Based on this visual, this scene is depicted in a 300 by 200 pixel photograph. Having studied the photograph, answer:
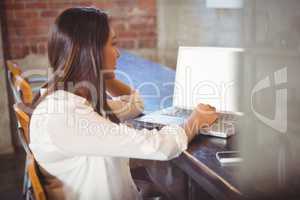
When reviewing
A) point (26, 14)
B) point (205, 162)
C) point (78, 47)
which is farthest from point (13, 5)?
point (205, 162)

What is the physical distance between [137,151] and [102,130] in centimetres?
11

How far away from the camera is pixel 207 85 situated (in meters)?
1.54

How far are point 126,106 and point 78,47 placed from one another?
0.59 meters

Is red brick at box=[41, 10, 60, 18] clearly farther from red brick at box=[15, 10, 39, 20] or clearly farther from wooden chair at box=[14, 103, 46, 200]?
wooden chair at box=[14, 103, 46, 200]

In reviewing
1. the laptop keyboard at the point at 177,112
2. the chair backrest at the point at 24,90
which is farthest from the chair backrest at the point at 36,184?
the chair backrest at the point at 24,90

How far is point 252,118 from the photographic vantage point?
143cm

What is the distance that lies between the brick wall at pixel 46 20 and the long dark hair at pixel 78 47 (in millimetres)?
2085

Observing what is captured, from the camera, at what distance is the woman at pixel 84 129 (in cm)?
105

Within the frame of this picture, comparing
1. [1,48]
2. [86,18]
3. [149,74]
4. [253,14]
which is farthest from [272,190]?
[1,48]

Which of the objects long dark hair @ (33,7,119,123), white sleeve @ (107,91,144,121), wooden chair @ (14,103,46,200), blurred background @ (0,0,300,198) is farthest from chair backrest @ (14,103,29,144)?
blurred background @ (0,0,300,198)

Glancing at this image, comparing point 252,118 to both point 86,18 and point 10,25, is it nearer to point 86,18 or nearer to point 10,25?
point 86,18

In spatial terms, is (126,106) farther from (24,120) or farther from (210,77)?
(24,120)

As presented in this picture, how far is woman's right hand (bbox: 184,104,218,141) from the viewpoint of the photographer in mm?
1256

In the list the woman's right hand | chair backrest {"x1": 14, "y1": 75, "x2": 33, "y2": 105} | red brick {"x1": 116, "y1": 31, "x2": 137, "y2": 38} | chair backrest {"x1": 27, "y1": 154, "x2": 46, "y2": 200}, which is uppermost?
red brick {"x1": 116, "y1": 31, "x2": 137, "y2": 38}
